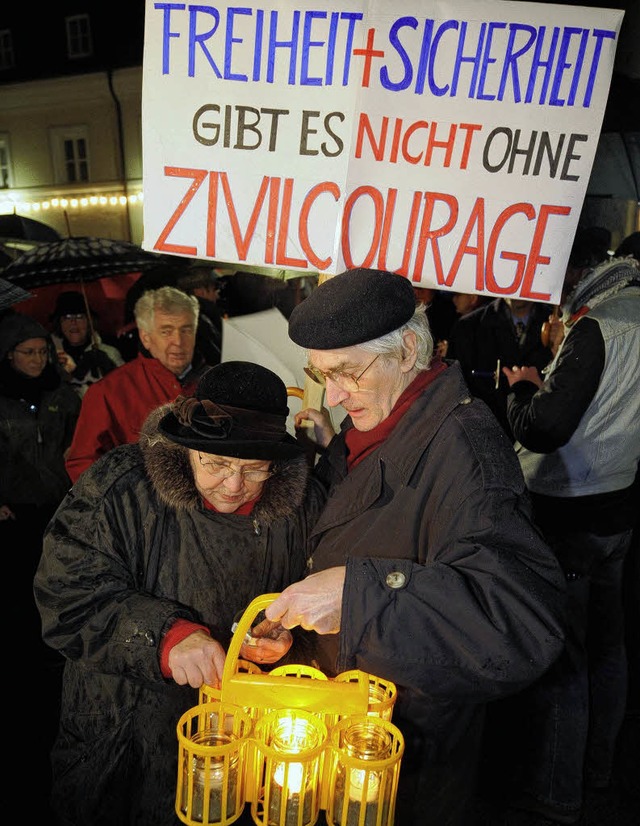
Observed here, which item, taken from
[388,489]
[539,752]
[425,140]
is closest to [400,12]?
[425,140]

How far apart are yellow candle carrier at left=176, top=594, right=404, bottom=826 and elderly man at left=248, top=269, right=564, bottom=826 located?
13 cm

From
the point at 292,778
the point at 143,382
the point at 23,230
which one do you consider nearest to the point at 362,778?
the point at 292,778

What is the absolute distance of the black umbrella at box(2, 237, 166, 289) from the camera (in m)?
6.54

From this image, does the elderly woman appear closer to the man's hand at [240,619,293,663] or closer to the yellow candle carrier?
the man's hand at [240,619,293,663]

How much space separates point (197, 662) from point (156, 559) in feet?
1.54

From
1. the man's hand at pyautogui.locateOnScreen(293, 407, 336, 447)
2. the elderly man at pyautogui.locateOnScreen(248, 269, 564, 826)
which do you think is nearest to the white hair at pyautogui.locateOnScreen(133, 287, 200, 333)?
the man's hand at pyautogui.locateOnScreen(293, 407, 336, 447)

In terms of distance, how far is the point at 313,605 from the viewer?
5.05 ft

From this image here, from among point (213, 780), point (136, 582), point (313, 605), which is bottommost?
point (136, 582)

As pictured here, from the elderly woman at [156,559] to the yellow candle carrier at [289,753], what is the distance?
0.56 meters

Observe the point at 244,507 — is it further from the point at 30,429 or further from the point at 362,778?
the point at 30,429

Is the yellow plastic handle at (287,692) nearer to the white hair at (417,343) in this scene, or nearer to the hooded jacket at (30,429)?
the white hair at (417,343)

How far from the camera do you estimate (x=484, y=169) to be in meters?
2.61

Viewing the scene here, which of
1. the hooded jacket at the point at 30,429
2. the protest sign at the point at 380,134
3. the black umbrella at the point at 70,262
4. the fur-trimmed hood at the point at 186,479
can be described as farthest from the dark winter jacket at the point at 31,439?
the fur-trimmed hood at the point at 186,479

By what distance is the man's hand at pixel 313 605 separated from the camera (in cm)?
153
